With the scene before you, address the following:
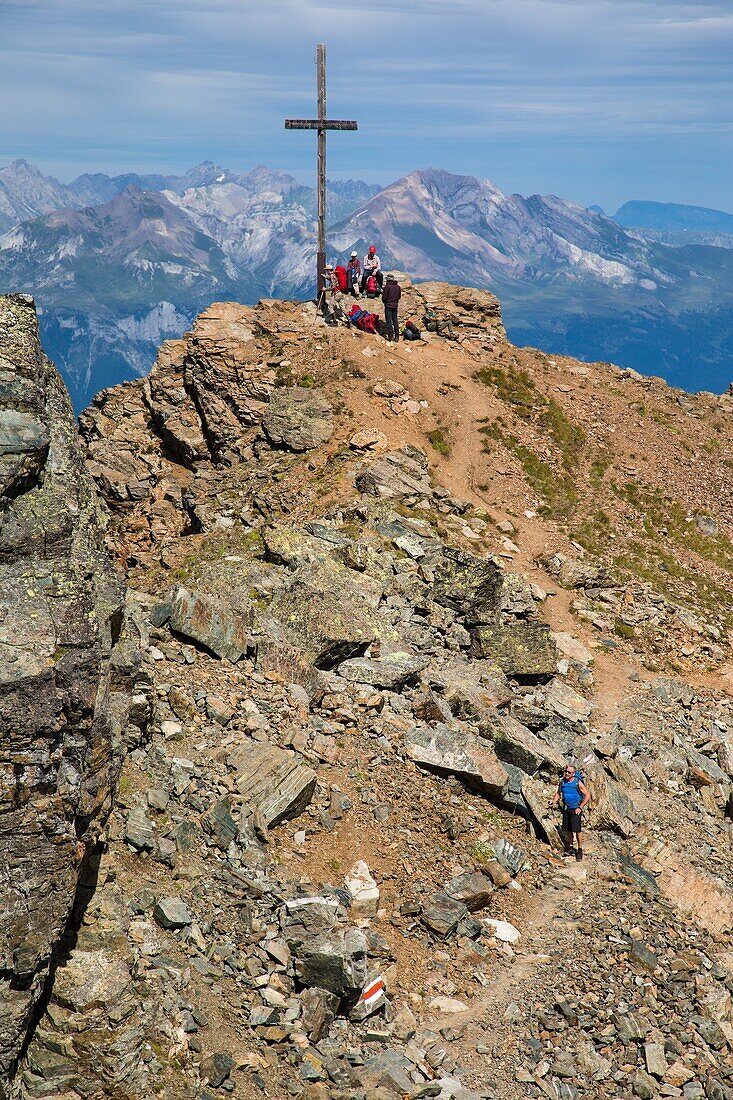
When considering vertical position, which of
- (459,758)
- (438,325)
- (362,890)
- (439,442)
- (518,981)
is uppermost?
(438,325)

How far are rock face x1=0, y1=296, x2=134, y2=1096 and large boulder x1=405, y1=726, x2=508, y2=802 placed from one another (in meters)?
9.40

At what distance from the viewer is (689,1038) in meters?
15.3

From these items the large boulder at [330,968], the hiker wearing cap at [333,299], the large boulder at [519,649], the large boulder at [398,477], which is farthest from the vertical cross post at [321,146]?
the large boulder at [330,968]

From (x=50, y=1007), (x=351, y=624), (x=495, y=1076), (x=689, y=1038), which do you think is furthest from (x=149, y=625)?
(x=689, y=1038)

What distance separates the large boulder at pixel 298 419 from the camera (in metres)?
32.9

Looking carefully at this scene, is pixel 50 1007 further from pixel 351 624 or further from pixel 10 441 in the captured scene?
pixel 351 624

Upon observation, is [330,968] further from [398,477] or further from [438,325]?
[438,325]

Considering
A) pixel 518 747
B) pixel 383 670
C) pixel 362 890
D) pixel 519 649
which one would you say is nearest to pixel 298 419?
pixel 519 649

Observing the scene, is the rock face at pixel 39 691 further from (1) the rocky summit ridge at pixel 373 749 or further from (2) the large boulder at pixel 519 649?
(2) the large boulder at pixel 519 649

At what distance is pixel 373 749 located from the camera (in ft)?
63.0

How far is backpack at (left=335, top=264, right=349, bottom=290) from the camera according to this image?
40.1 m

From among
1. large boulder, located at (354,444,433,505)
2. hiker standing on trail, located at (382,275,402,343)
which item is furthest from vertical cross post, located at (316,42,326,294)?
large boulder, located at (354,444,433,505)

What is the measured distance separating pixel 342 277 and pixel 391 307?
3608 millimetres

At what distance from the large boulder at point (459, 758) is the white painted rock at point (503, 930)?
3.12 meters
